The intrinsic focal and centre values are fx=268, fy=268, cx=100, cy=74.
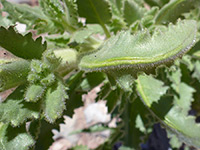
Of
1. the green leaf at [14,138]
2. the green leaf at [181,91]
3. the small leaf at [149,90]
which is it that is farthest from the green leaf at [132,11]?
the green leaf at [14,138]

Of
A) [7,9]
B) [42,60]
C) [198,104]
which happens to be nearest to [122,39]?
[42,60]

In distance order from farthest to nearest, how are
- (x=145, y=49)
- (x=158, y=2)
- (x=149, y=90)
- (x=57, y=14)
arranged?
1. (x=158, y=2)
2. (x=149, y=90)
3. (x=57, y=14)
4. (x=145, y=49)

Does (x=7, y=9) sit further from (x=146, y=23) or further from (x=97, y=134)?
(x=97, y=134)

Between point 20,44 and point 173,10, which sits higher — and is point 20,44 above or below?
below

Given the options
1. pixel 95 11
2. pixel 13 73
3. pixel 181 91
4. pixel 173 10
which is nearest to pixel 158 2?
pixel 173 10

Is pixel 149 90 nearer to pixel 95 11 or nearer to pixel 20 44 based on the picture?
pixel 95 11

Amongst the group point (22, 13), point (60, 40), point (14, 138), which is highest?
point (22, 13)
